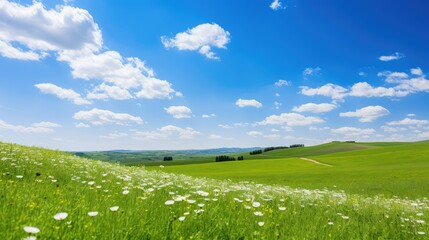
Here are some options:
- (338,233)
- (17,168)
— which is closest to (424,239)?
(338,233)

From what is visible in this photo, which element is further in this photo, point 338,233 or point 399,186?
point 399,186

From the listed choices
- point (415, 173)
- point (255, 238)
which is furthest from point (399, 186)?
point (255, 238)

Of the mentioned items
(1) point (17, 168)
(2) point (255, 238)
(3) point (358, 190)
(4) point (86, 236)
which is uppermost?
(1) point (17, 168)

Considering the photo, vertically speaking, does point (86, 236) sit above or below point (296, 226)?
above

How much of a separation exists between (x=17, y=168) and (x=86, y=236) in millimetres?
8601

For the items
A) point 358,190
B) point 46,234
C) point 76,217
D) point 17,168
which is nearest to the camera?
point 46,234

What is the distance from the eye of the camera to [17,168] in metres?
Answer: 11.2

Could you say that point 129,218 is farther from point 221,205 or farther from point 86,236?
point 221,205

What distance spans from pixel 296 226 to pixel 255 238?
1611mm

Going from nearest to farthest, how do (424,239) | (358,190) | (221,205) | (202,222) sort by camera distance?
(202,222)
(424,239)
(221,205)
(358,190)

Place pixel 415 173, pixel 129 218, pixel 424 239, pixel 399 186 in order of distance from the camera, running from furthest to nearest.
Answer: pixel 415 173 < pixel 399 186 < pixel 424 239 < pixel 129 218

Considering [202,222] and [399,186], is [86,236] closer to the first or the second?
[202,222]

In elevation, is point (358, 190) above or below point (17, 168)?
below

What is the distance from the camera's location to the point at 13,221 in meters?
4.43
